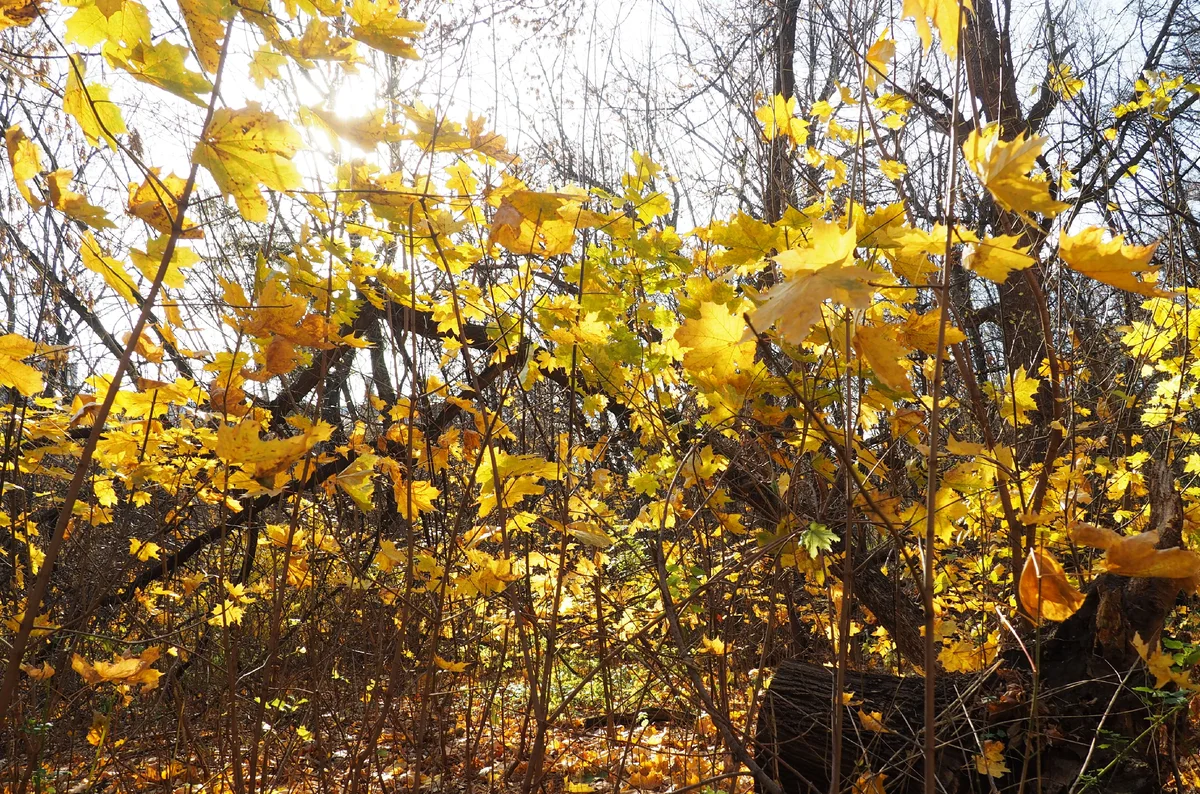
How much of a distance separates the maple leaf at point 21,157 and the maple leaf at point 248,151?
0.84ft

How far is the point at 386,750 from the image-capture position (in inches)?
152

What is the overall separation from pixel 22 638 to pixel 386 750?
342 centimetres

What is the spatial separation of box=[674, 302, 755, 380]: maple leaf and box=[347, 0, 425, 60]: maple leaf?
23.4 inches

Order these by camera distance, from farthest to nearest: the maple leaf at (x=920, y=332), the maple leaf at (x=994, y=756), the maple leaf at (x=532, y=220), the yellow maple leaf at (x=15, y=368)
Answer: the maple leaf at (x=994, y=756) → the maple leaf at (x=920, y=332) → the maple leaf at (x=532, y=220) → the yellow maple leaf at (x=15, y=368)

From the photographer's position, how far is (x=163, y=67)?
96 cm

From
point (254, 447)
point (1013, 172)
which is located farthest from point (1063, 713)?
point (254, 447)

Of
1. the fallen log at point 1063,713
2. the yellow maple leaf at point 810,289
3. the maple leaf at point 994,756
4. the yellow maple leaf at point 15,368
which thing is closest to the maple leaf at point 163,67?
the yellow maple leaf at point 15,368

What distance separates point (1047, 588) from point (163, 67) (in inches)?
52.7

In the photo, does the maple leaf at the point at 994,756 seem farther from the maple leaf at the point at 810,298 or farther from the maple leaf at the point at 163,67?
the maple leaf at the point at 163,67

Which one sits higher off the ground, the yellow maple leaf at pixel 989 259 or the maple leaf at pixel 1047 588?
the yellow maple leaf at pixel 989 259

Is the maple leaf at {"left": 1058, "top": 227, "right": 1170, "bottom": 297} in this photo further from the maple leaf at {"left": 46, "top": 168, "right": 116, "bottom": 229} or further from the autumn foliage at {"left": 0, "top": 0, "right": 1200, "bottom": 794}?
the maple leaf at {"left": 46, "top": 168, "right": 116, "bottom": 229}

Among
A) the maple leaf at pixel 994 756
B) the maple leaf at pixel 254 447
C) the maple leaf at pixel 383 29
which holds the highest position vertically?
the maple leaf at pixel 383 29

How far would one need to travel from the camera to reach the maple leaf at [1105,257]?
935mm

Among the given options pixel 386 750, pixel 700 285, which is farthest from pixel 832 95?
pixel 386 750
